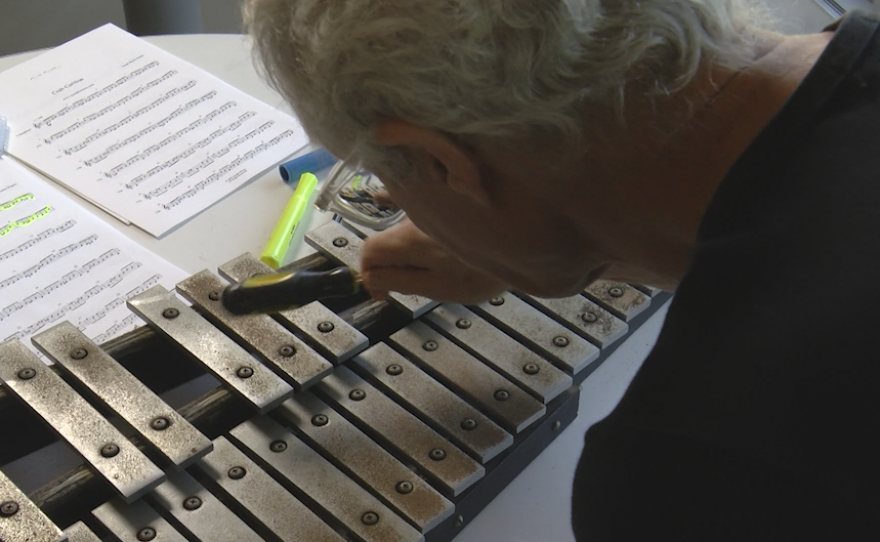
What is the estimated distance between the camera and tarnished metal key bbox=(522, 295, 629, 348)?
984 mm

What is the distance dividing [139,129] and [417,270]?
1.81ft

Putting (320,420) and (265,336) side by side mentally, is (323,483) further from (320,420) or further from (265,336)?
(265,336)

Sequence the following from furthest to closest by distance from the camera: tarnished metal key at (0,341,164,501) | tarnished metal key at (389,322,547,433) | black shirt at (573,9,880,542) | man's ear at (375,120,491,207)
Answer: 1. tarnished metal key at (389,322,547,433)
2. tarnished metal key at (0,341,164,501)
3. man's ear at (375,120,491,207)
4. black shirt at (573,9,880,542)

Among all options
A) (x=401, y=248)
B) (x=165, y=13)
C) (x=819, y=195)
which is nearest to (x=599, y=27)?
(x=819, y=195)

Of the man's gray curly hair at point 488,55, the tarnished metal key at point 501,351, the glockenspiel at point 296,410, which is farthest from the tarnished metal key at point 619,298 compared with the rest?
the man's gray curly hair at point 488,55

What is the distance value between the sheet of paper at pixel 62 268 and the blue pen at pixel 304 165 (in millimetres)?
199

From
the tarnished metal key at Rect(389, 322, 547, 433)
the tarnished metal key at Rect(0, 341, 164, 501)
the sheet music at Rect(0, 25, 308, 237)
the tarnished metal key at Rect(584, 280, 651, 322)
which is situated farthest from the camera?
the sheet music at Rect(0, 25, 308, 237)

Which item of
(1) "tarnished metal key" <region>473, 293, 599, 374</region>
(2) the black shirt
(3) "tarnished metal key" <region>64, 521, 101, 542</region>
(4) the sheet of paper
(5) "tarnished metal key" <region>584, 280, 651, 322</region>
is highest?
(2) the black shirt

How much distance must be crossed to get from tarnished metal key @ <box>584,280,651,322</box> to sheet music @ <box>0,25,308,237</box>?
46 cm

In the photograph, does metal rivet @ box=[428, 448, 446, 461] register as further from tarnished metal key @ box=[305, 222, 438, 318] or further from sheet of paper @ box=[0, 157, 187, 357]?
sheet of paper @ box=[0, 157, 187, 357]

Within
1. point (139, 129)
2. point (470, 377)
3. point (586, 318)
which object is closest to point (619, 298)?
point (586, 318)

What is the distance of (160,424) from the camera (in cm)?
84

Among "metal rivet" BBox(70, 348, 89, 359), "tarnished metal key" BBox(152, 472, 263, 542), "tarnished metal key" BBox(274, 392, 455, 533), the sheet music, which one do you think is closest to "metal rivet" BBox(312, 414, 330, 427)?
"tarnished metal key" BBox(274, 392, 455, 533)

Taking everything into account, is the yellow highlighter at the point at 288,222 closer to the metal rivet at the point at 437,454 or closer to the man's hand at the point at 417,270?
the man's hand at the point at 417,270
